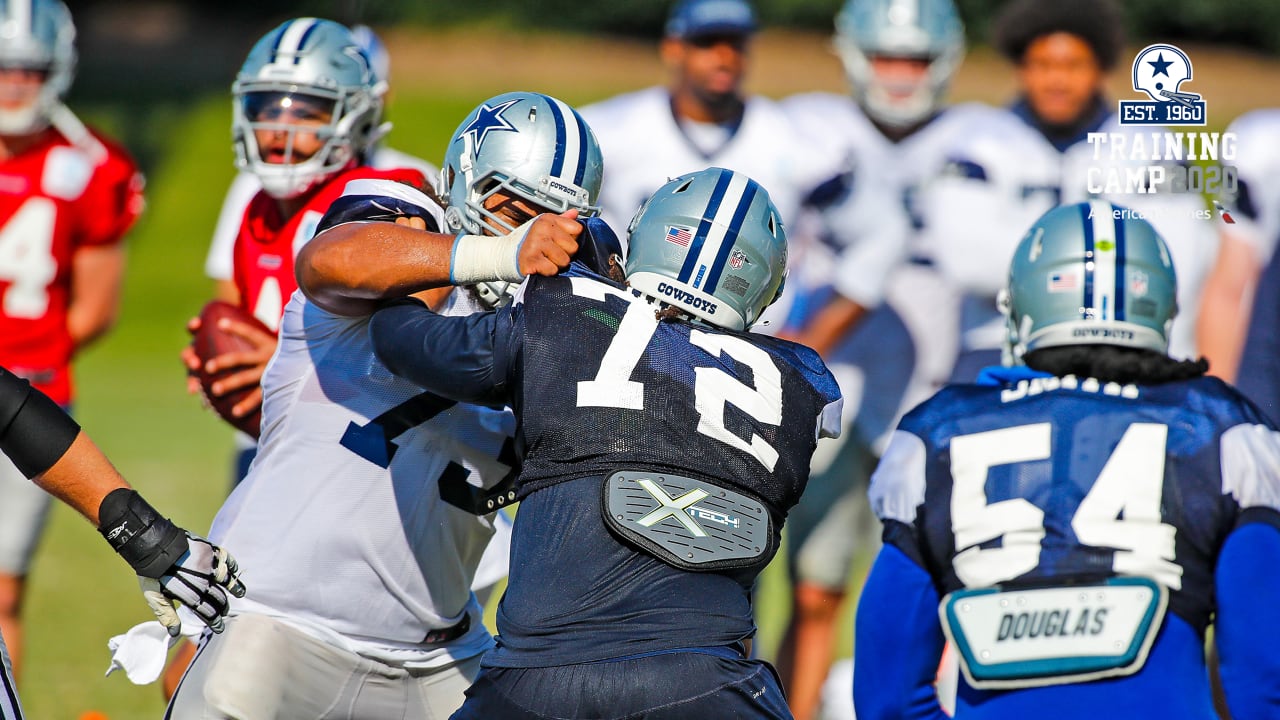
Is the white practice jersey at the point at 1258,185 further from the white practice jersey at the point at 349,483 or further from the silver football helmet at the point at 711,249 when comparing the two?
the white practice jersey at the point at 349,483

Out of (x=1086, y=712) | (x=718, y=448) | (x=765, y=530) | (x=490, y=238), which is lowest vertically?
(x=1086, y=712)

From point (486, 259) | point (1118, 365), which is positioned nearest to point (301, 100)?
point (486, 259)

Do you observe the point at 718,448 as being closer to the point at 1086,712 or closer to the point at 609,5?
the point at 1086,712

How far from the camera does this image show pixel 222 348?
395cm

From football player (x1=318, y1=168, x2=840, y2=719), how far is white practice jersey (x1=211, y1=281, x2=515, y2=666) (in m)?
0.41

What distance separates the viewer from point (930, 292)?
6.46 metres

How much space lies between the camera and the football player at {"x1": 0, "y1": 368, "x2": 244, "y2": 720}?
301cm

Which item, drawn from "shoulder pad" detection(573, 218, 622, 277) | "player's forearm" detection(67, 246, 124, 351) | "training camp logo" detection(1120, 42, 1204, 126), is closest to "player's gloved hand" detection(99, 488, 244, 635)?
"shoulder pad" detection(573, 218, 622, 277)

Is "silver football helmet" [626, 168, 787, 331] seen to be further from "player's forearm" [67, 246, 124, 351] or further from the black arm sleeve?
"player's forearm" [67, 246, 124, 351]

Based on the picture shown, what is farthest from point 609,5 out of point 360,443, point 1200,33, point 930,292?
point 360,443

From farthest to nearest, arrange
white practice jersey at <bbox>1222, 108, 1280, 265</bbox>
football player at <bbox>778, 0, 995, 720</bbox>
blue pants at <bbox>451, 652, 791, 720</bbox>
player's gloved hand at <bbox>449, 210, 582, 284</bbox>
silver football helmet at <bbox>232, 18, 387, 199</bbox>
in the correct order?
football player at <bbox>778, 0, 995, 720</bbox>, white practice jersey at <bbox>1222, 108, 1280, 265</bbox>, silver football helmet at <bbox>232, 18, 387, 199</bbox>, player's gloved hand at <bbox>449, 210, 582, 284</bbox>, blue pants at <bbox>451, 652, 791, 720</bbox>

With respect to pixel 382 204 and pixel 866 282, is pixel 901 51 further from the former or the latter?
pixel 382 204

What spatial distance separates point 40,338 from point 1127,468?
4627mm

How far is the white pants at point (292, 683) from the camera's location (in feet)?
10.8
